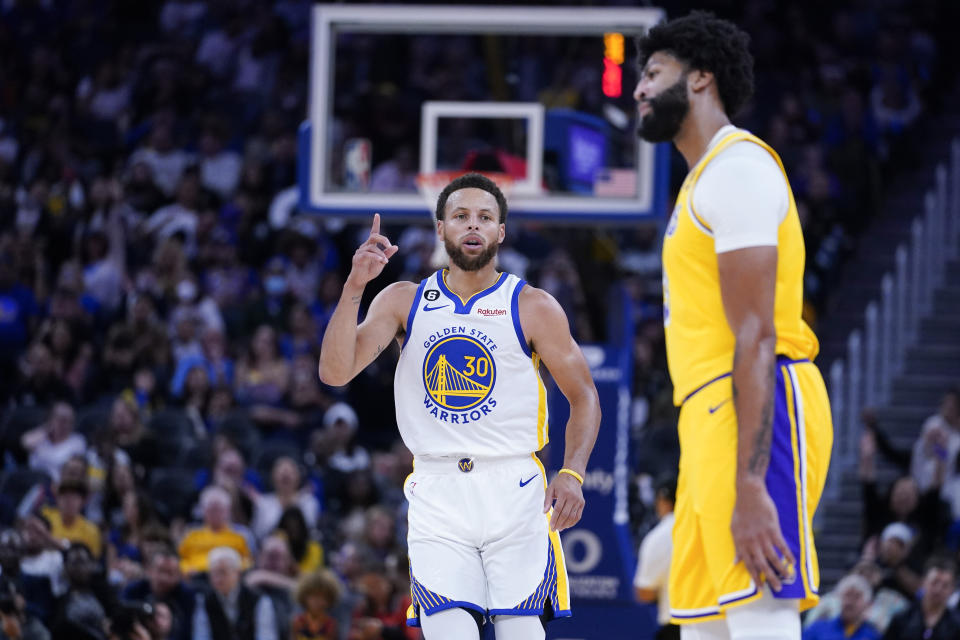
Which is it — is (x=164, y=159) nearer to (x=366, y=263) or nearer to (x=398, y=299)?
(x=398, y=299)

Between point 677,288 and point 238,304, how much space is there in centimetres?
1174

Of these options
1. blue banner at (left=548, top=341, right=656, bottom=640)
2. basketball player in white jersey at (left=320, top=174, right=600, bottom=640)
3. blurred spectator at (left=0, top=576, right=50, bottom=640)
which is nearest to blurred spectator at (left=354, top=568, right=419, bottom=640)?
blue banner at (left=548, top=341, right=656, bottom=640)

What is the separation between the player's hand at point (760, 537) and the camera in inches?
149

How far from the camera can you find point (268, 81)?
1850cm

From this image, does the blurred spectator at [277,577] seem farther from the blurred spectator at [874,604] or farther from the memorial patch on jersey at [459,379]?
the memorial patch on jersey at [459,379]

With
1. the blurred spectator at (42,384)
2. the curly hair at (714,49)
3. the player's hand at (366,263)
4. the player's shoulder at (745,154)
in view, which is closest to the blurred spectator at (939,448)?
the blurred spectator at (42,384)

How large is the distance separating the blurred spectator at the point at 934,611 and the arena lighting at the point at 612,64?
14.0 ft

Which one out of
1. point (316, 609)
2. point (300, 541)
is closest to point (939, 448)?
point (300, 541)

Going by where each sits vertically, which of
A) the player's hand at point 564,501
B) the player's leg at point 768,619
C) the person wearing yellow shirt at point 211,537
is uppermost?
the player's hand at point 564,501

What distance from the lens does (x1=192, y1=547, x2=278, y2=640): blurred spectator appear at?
33.0 ft

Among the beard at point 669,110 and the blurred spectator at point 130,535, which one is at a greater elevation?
the beard at point 669,110

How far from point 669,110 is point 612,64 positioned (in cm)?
700

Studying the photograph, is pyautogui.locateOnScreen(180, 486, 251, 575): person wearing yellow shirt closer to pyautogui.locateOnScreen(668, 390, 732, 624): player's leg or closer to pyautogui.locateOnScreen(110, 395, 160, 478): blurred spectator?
pyautogui.locateOnScreen(110, 395, 160, 478): blurred spectator

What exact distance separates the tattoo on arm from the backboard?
22.4ft
